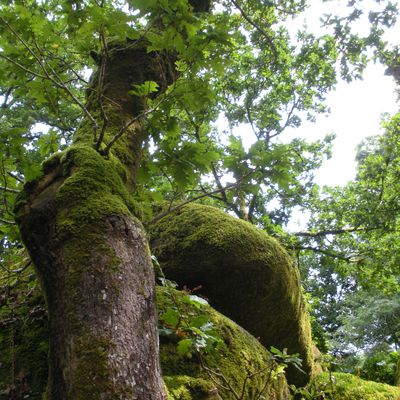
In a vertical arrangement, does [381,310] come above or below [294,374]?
above

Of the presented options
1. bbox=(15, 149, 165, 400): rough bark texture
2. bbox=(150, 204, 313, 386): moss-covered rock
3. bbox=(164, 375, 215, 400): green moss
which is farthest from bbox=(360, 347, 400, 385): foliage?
bbox=(15, 149, 165, 400): rough bark texture

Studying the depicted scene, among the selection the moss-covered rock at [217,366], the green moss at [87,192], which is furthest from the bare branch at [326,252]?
the green moss at [87,192]

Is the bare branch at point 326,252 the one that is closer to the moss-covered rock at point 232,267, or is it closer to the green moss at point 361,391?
the green moss at point 361,391

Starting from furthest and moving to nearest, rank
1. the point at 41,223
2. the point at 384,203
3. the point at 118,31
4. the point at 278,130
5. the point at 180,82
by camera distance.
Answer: the point at 278,130, the point at 384,203, the point at 180,82, the point at 118,31, the point at 41,223

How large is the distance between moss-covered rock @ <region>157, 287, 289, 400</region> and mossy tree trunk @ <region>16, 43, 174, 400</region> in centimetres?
46

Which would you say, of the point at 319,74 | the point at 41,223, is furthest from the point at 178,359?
the point at 319,74

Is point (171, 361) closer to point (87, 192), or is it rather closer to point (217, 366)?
point (217, 366)

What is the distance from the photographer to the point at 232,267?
4.62 metres

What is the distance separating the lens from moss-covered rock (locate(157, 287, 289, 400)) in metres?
2.52

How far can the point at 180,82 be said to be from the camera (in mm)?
2951

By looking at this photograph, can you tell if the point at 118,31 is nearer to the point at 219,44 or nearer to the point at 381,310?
the point at 219,44

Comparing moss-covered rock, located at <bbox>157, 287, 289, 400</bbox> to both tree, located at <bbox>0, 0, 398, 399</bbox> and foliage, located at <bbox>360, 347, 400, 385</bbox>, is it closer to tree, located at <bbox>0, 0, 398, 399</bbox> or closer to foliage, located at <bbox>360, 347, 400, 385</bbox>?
tree, located at <bbox>0, 0, 398, 399</bbox>

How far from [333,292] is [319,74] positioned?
22029 mm

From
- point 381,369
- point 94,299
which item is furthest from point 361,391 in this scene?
point 94,299
